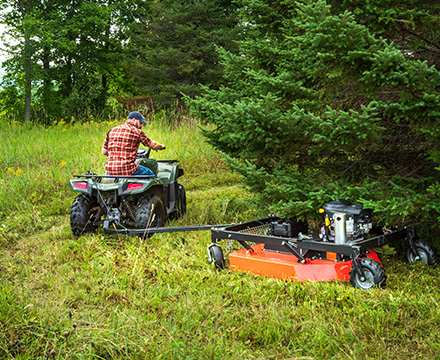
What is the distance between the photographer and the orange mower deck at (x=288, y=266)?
3.98 m

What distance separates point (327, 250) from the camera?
12.8 feet

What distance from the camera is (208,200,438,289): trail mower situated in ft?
12.5

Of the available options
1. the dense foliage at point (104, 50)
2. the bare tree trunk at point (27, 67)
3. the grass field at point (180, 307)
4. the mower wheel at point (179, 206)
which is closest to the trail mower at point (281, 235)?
the grass field at point (180, 307)

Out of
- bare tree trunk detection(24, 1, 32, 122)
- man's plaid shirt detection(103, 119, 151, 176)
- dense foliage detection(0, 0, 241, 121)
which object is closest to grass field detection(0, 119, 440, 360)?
man's plaid shirt detection(103, 119, 151, 176)

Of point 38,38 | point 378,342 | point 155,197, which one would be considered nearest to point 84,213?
point 155,197

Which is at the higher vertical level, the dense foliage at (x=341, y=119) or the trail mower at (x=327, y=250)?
the dense foliage at (x=341, y=119)

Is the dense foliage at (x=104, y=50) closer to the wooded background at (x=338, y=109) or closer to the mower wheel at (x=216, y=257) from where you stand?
the wooded background at (x=338, y=109)

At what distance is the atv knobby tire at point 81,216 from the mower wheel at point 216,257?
1.84 metres

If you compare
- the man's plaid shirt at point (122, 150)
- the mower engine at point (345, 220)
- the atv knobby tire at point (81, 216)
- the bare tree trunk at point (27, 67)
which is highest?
the bare tree trunk at point (27, 67)

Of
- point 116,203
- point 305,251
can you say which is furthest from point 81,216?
point 305,251

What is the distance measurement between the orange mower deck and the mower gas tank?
42cm

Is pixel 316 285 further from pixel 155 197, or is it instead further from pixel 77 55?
pixel 77 55

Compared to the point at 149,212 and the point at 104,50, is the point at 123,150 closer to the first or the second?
the point at 149,212

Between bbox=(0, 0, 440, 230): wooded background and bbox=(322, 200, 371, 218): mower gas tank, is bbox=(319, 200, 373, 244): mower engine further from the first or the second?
bbox=(0, 0, 440, 230): wooded background
